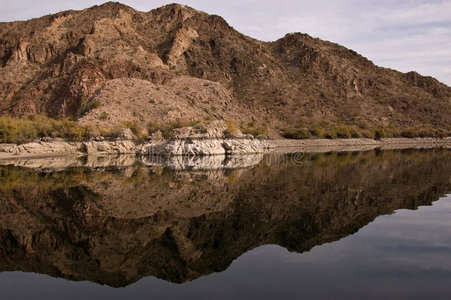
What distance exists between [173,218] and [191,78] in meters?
91.1

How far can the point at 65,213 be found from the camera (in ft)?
57.8

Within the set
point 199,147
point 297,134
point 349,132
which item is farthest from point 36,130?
point 349,132

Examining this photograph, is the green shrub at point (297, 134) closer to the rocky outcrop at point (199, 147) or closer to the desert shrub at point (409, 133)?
the desert shrub at point (409, 133)

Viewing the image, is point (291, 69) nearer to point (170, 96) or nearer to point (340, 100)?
point (340, 100)

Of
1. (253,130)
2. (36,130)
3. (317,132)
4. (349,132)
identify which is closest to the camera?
(36,130)

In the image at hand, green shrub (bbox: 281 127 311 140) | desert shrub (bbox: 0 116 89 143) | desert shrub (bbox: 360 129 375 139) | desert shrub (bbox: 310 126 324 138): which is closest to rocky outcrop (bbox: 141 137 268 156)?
desert shrub (bbox: 0 116 89 143)

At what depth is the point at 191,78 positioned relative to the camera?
105 meters

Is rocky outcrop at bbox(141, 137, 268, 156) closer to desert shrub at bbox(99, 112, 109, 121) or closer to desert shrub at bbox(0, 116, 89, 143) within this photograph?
desert shrub at bbox(0, 116, 89, 143)

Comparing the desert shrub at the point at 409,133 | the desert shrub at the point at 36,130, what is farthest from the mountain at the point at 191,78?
the desert shrub at the point at 36,130

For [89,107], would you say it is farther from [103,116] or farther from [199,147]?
[199,147]

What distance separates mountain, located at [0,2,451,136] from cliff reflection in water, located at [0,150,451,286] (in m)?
51.6

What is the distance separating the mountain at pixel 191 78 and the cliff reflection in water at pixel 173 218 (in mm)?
51642

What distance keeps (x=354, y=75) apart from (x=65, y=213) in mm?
133286

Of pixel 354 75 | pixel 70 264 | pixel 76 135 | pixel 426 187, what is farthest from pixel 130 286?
pixel 354 75
